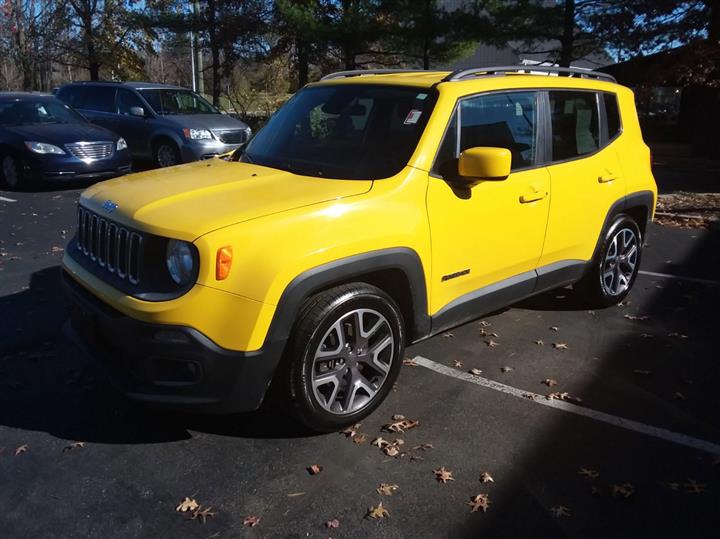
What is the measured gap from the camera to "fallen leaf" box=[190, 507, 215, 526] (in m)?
2.83

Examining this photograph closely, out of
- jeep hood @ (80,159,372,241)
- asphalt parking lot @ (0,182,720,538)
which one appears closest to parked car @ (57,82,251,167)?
asphalt parking lot @ (0,182,720,538)

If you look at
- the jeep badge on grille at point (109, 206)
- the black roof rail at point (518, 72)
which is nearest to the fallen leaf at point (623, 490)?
the black roof rail at point (518, 72)

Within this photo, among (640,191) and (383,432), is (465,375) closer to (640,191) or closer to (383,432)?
(383,432)

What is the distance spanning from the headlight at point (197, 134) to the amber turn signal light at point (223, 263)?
32.8 feet

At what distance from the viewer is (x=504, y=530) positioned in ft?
9.09

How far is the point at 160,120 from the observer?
12695 mm

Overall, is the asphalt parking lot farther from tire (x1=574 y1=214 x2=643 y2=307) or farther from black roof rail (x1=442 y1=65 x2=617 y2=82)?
black roof rail (x1=442 y1=65 x2=617 y2=82)

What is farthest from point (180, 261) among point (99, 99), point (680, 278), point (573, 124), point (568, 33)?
point (568, 33)

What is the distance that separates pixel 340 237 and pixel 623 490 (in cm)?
179

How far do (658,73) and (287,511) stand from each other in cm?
1485

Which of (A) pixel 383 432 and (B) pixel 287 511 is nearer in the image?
(B) pixel 287 511

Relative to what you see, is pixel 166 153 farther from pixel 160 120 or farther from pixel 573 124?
pixel 573 124

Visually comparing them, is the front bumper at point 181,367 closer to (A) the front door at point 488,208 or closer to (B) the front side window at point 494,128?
(A) the front door at point 488,208

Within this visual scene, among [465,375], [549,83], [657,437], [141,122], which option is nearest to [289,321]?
[465,375]
